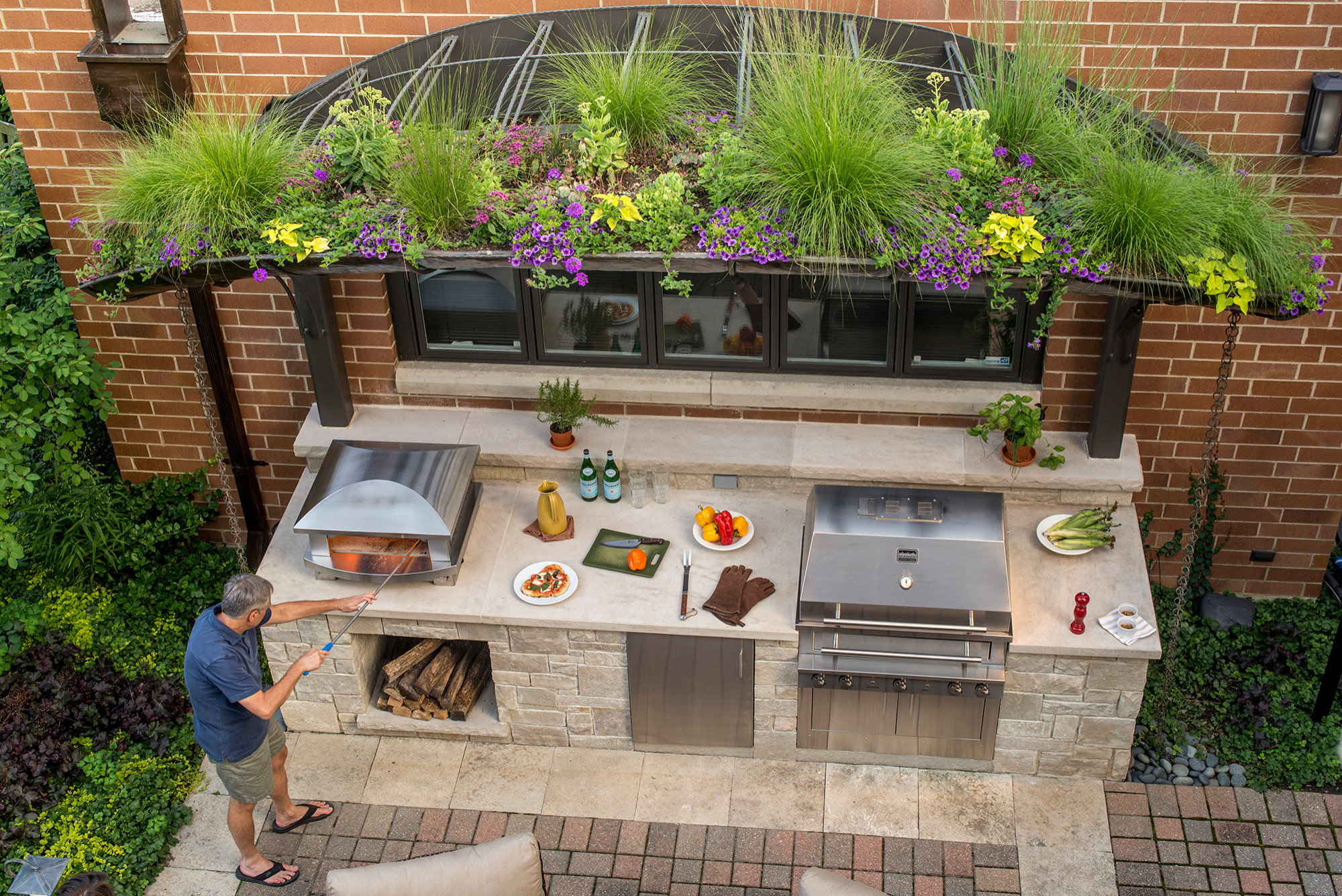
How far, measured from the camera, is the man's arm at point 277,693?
20.1 ft

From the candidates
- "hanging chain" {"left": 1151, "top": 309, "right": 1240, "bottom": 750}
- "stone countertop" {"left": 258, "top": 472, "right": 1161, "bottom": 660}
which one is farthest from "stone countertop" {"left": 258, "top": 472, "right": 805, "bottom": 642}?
"hanging chain" {"left": 1151, "top": 309, "right": 1240, "bottom": 750}

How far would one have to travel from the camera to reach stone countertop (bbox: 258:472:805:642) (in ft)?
22.7

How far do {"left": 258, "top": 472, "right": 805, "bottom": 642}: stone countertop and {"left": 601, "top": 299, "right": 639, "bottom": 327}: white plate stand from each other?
1.14m

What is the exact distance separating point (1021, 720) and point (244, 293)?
18.5 feet

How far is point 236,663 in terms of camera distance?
6105 millimetres

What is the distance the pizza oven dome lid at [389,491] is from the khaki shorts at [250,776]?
121 cm

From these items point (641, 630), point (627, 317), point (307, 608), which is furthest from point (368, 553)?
point (627, 317)

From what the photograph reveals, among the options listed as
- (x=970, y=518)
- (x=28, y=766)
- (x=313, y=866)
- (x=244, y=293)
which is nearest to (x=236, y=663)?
(x=313, y=866)

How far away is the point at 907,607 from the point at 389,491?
309cm

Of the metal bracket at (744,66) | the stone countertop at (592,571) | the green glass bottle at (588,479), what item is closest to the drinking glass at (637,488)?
the stone countertop at (592,571)

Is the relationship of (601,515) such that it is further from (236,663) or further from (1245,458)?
(1245,458)

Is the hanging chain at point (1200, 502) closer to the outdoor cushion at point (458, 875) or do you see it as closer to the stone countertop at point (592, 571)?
the stone countertop at point (592, 571)

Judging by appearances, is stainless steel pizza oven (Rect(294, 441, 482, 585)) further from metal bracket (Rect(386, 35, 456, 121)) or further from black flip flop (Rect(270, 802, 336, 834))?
metal bracket (Rect(386, 35, 456, 121))

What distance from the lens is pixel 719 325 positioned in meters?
7.85
